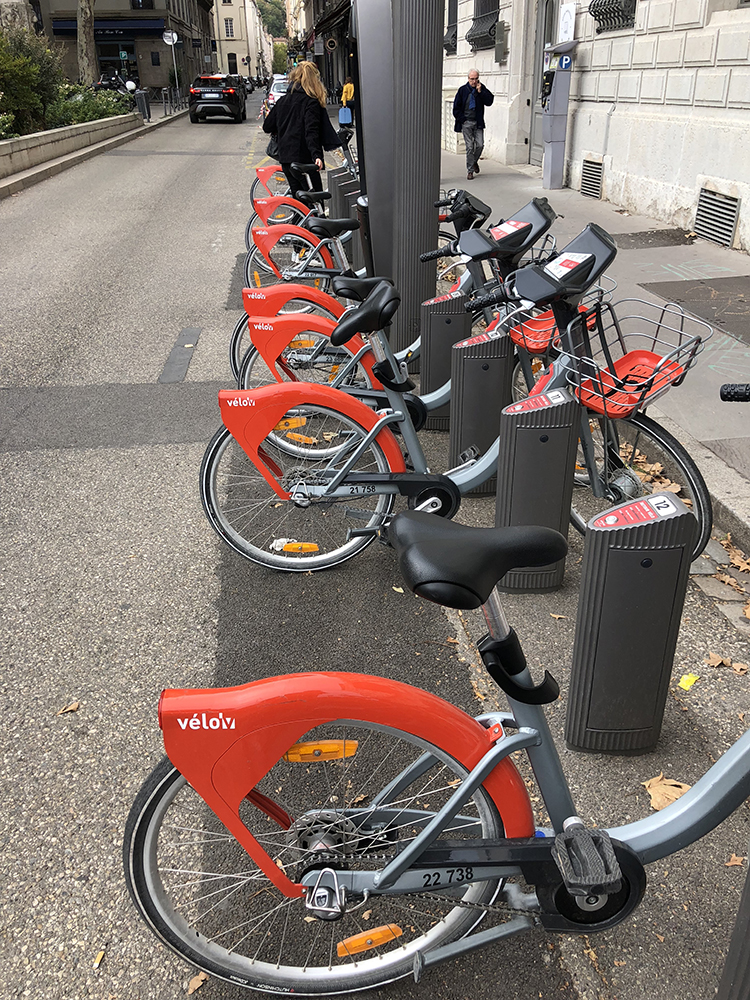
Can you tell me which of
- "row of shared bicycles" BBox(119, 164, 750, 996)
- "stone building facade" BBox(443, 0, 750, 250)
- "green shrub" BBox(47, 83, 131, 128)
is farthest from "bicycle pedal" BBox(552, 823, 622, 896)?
"green shrub" BBox(47, 83, 131, 128)

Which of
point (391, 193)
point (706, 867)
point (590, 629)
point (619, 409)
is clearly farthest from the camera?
point (391, 193)

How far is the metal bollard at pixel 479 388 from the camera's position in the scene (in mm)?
4145

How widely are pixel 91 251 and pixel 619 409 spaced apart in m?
9.39

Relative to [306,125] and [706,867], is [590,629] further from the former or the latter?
[306,125]

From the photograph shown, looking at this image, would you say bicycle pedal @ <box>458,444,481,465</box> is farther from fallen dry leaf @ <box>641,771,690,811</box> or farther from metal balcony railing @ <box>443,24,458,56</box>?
metal balcony railing @ <box>443,24,458,56</box>

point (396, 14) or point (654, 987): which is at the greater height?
point (396, 14)

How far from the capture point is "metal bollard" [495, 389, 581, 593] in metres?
3.35

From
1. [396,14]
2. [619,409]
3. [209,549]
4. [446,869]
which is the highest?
[396,14]

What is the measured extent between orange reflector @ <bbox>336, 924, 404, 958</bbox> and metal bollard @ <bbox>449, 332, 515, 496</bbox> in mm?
2544

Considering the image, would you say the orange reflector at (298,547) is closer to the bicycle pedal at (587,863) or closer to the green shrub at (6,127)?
the bicycle pedal at (587,863)

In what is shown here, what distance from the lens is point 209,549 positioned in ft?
13.7

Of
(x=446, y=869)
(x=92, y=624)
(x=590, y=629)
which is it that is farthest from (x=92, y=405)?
(x=446, y=869)

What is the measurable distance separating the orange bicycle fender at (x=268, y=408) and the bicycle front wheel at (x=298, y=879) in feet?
5.46

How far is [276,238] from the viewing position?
7.11 m
